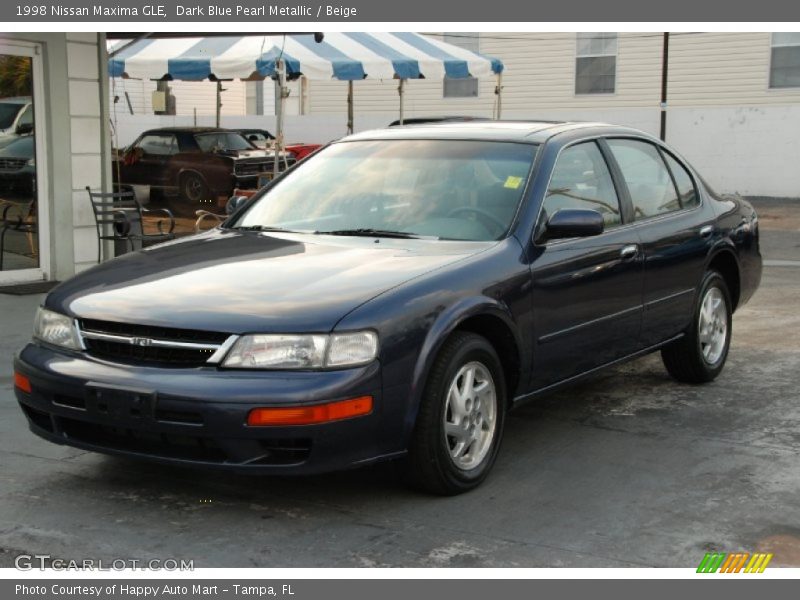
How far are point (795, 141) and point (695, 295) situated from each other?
17261mm

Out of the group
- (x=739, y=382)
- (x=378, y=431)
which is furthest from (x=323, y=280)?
(x=739, y=382)

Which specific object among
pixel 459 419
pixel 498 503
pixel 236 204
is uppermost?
pixel 236 204

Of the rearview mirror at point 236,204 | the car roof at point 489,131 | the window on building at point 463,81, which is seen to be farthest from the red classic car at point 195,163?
the car roof at point 489,131

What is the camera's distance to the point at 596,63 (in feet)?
82.7

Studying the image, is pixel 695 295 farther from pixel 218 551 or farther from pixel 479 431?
pixel 218 551

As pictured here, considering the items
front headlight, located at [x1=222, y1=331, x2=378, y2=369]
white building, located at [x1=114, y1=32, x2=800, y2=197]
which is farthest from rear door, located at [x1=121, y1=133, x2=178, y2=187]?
front headlight, located at [x1=222, y1=331, x2=378, y2=369]

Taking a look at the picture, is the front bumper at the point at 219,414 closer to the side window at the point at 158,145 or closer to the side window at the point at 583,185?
the side window at the point at 583,185

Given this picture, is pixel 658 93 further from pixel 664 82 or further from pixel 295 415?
pixel 295 415

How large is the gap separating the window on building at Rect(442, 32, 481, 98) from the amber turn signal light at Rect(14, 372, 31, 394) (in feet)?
73.2

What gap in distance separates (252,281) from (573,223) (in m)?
1.58

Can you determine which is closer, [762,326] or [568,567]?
[568,567]

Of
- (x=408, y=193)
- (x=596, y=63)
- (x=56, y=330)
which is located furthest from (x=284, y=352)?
(x=596, y=63)

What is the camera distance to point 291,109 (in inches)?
1224

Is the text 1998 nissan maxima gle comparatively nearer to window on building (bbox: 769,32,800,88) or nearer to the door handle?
the door handle
